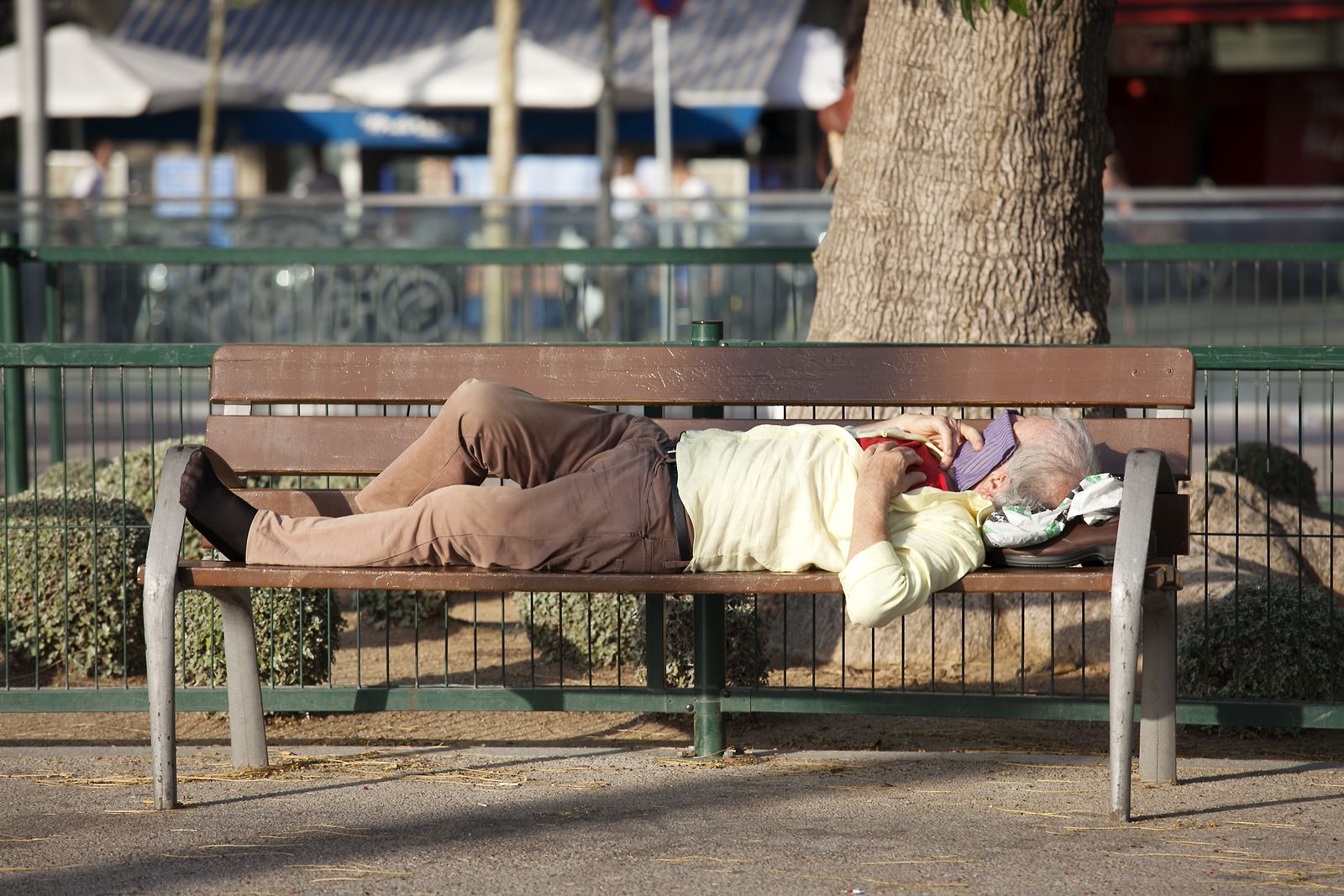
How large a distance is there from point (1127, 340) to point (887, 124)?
438 centimetres

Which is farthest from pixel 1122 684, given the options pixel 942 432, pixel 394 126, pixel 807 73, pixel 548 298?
pixel 394 126

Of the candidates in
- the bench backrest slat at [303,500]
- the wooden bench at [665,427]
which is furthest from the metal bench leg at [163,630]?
the bench backrest slat at [303,500]

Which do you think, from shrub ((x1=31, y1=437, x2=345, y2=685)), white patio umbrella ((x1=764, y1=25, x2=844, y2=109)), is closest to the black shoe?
shrub ((x1=31, y1=437, x2=345, y2=685))

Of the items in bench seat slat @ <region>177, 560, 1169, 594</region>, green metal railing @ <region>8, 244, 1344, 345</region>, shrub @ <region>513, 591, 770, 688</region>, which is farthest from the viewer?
green metal railing @ <region>8, 244, 1344, 345</region>

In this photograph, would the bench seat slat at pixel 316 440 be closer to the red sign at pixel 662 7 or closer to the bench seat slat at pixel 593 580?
the bench seat slat at pixel 593 580

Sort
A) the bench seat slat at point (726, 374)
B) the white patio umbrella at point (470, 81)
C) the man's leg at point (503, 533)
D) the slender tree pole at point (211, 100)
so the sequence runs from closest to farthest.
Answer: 1. the man's leg at point (503, 533)
2. the bench seat slat at point (726, 374)
3. the white patio umbrella at point (470, 81)
4. the slender tree pole at point (211, 100)

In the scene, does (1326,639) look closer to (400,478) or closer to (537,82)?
(400,478)

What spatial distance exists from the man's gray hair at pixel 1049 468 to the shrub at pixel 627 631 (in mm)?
959

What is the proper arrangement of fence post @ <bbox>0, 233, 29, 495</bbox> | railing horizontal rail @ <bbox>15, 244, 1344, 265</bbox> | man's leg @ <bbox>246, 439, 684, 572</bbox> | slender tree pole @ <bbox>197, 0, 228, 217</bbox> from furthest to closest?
slender tree pole @ <bbox>197, 0, 228, 217</bbox> → railing horizontal rail @ <bbox>15, 244, 1344, 265</bbox> → fence post @ <bbox>0, 233, 29, 495</bbox> → man's leg @ <bbox>246, 439, 684, 572</bbox>

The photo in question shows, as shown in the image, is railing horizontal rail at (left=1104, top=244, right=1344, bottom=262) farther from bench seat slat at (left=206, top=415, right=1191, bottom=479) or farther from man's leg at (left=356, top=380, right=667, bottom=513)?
man's leg at (left=356, top=380, right=667, bottom=513)

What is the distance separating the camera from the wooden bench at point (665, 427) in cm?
392

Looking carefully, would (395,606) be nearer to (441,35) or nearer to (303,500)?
(303,500)

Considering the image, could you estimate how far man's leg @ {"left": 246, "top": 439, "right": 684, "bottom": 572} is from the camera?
4.09 meters

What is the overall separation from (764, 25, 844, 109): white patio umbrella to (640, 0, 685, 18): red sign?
→ 5.63 m
